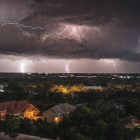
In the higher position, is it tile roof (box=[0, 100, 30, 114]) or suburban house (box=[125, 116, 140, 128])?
tile roof (box=[0, 100, 30, 114])

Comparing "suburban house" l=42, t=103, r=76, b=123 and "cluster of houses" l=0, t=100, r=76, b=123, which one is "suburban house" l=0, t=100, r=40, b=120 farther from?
"suburban house" l=42, t=103, r=76, b=123

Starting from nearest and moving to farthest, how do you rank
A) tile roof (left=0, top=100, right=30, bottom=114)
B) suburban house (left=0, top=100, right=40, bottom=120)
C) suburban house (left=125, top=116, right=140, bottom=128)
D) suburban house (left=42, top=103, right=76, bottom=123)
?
suburban house (left=125, top=116, right=140, bottom=128)
suburban house (left=42, top=103, right=76, bottom=123)
suburban house (left=0, top=100, right=40, bottom=120)
tile roof (left=0, top=100, right=30, bottom=114)

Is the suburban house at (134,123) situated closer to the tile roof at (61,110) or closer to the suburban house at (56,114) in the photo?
the tile roof at (61,110)

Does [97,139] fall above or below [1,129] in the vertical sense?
below

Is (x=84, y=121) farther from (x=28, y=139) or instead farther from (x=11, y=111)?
(x=11, y=111)

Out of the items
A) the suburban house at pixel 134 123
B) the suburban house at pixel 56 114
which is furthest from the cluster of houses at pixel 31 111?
the suburban house at pixel 134 123

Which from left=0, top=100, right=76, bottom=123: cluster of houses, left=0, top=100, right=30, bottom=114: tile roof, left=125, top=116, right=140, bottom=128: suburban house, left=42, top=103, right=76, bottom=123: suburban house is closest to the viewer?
left=125, top=116, right=140, bottom=128: suburban house

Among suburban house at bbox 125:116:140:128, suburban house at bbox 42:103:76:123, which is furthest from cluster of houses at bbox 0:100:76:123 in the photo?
suburban house at bbox 125:116:140:128

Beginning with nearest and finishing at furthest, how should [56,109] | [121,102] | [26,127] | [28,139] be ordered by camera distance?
[28,139], [26,127], [56,109], [121,102]

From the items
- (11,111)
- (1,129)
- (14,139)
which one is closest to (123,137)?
(14,139)
